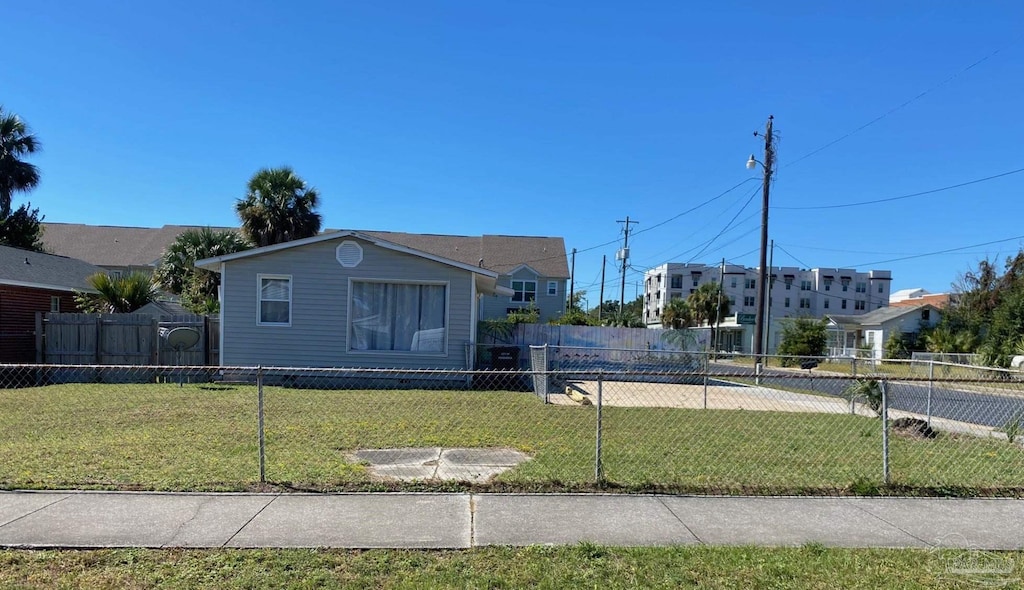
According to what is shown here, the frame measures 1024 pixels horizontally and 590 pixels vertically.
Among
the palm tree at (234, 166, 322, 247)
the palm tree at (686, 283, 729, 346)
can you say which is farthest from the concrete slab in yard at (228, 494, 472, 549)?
the palm tree at (686, 283, 729, 346)

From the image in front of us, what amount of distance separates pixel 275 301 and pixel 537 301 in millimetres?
23366

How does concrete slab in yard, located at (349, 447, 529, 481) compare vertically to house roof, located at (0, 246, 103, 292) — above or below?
below

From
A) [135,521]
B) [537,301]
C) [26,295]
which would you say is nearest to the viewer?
[135,521]

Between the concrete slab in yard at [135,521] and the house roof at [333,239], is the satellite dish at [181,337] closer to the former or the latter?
the house roof at [333,239]

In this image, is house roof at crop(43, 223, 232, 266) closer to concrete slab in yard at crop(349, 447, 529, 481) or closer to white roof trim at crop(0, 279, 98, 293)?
white roof trim at crop(0, 279, 98, 293)

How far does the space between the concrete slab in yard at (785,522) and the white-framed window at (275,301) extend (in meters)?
11.5

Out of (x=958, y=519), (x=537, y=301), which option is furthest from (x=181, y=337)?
(x=537, y=301)

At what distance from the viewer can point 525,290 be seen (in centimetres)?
A: 3609

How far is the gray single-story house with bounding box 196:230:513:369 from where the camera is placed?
14016mm

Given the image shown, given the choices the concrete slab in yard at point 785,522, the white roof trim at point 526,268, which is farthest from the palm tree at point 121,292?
the white roof trim at point 526,268

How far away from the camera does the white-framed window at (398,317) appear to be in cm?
1433

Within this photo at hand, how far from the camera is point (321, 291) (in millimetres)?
14039

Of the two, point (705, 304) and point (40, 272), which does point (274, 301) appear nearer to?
point (40, 272)

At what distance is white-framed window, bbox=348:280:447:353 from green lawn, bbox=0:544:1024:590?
10564mm
